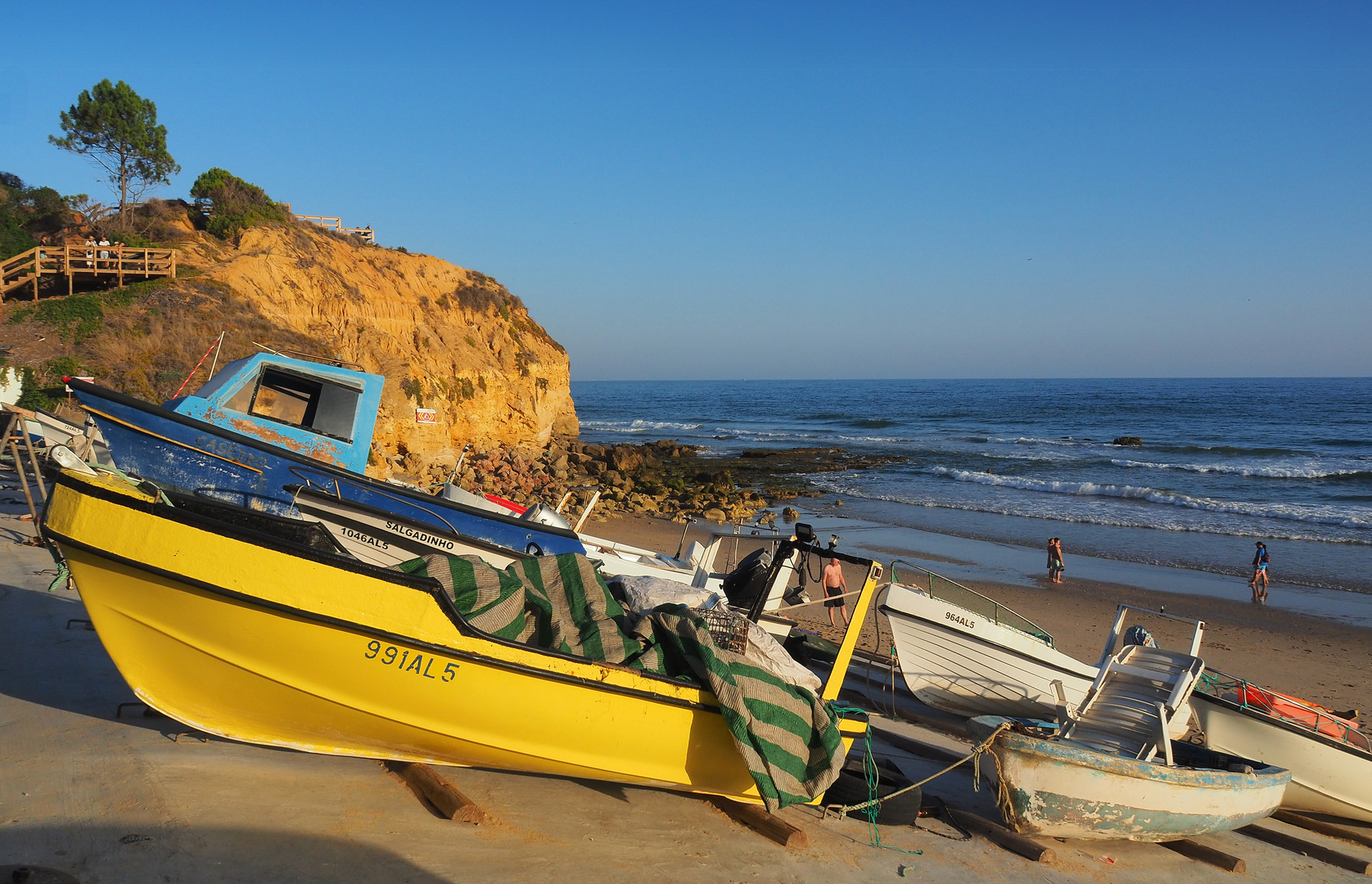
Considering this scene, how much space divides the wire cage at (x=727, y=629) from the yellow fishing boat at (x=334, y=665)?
1.86ft

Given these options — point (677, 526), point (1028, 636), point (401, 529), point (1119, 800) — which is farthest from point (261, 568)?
point (677, 526)

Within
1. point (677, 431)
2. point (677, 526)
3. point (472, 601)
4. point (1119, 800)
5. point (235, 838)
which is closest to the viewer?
point (235, 838)

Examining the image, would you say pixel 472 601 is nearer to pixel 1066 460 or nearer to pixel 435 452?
pixel 435 452

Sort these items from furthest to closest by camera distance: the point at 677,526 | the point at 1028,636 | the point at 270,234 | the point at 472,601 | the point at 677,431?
the point at 677,431 → the point at 270,234 → the point at 677,526 → the point at 1028,636 → the point at 472,601

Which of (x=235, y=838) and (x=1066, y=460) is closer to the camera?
(x=235, y=838)

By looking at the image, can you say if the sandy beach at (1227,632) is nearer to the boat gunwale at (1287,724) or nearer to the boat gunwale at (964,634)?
the boat gunwale at (964,634)

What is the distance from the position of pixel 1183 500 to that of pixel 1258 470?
11246 mm

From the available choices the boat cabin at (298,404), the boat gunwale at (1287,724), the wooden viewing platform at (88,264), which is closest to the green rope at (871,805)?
the boat gunwale at (1287,724)

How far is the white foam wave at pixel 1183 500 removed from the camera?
1019 inches

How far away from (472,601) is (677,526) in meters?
18.4

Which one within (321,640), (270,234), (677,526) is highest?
(270,234)

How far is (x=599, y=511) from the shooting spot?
24.7m

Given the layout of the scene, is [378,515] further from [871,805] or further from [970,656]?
[970,656]

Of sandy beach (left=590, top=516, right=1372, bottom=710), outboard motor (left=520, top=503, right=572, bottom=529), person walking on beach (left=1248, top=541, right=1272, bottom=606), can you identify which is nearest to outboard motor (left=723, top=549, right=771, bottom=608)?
outboard motor (left=520, top=503, right=572, bottom=529)
